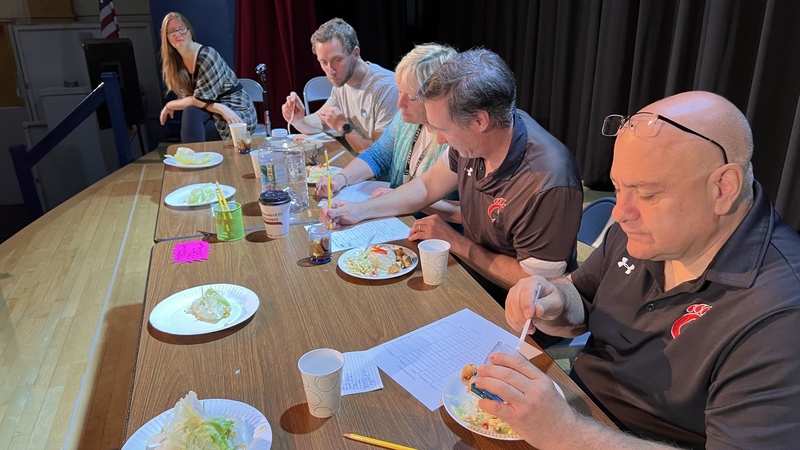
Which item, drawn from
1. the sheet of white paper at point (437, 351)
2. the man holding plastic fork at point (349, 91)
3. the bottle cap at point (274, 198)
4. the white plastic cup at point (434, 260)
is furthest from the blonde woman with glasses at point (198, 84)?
the sheet of white paper at point (437, 351)

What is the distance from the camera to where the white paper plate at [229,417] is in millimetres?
860

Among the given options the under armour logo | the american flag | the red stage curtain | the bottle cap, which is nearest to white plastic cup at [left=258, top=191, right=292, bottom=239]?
the bottle cap

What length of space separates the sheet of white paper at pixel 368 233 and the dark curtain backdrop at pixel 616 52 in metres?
1.70

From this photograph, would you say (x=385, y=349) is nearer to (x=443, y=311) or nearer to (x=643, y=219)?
(x=443, y=311)

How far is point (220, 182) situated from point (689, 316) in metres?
1.86

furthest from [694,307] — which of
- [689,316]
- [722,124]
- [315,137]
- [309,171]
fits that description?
[315,137]

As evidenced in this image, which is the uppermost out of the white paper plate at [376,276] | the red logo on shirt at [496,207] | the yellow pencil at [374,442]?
the red logo on shirt at [496,207]

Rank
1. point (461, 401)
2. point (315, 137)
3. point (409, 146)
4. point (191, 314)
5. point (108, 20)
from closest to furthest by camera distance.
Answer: point (461, 401)
point (191, 314)
point (409, 146)
point (315, 137)
point (108, 20)

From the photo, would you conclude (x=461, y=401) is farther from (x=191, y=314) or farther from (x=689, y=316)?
(x=191, y=314)

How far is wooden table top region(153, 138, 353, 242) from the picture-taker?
5.92 ft

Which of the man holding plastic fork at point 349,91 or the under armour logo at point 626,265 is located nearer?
the under armour logo at point 626,265

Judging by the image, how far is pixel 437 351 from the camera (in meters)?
1.11

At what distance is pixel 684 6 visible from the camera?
2877 mm

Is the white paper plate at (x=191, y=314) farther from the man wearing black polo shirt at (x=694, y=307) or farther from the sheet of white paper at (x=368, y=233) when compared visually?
the man wearing black polo shirt at (x=694, y=307)
